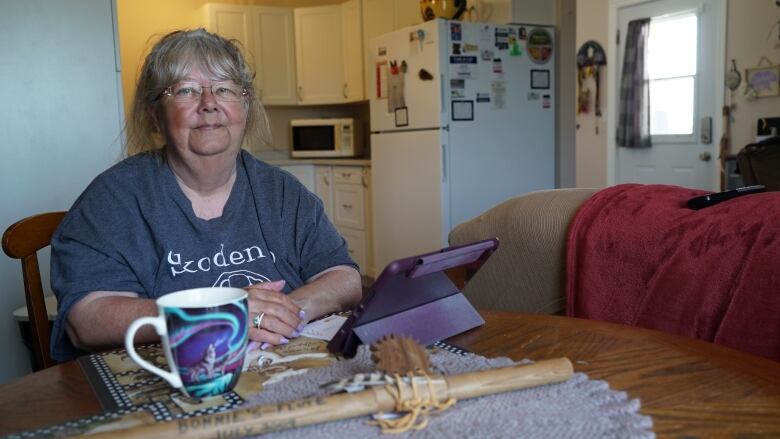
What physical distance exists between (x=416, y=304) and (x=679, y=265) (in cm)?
70

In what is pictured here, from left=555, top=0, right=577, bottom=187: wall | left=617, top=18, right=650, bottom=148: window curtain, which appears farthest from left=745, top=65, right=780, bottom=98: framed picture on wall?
left=555, top=0, right=577, bottom=187: wall

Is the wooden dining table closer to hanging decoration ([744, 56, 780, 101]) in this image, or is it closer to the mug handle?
the mug handle

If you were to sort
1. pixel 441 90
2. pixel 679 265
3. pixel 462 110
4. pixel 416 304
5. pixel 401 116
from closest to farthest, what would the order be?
pixel 416 304 → pixel 679 265 → pixel 441 90 → pixel 462 110 → pixel 401 116

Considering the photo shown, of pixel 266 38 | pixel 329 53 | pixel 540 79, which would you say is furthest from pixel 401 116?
pixel 266 38

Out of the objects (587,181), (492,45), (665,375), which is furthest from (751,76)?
(665,375)

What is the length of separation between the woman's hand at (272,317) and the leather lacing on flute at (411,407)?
1.11 feet

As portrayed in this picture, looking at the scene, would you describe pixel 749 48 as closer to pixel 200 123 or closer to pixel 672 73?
pixel 672 73

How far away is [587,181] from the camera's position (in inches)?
179

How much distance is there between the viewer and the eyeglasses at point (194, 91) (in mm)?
1249

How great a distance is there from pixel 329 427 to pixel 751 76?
391cm

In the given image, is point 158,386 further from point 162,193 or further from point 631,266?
point 631,266

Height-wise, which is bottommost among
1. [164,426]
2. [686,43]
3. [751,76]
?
[164,426]

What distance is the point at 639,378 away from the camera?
2.49 feet

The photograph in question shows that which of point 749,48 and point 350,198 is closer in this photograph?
point 749,48
